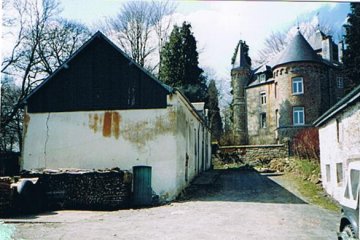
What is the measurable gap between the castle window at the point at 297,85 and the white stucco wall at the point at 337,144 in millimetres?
618

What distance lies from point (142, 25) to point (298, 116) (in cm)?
248

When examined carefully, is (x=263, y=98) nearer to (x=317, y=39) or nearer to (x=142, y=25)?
(x=317, y=39)

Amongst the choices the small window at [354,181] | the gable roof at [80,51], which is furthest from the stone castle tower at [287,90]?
the gable roof at [80,51]

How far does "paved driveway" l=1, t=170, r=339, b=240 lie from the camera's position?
4.28 m

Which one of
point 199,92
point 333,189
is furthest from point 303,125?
point 199,92

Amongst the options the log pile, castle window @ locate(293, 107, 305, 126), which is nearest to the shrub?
castle window @ locate(293, 107, 305, 126)

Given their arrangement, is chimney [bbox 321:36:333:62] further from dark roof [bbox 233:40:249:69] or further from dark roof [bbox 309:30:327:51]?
dark roof [bbox 233:40:249:69]

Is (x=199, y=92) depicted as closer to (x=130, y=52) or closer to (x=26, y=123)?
(x=130, y=52)

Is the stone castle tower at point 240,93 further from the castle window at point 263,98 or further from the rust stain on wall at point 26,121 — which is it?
the rust stain on wall at point 26,121

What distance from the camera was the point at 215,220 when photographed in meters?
5.04

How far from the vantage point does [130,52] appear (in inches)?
260

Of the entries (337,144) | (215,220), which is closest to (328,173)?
(337,144)

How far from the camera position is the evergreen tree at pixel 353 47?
4285 millimetres

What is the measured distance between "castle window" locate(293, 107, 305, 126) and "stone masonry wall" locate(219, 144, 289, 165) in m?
0.38
